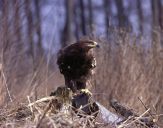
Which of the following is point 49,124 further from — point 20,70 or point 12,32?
point 20,70

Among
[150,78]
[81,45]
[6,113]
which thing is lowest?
[150,78]

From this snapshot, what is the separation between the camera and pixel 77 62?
11.7 ft

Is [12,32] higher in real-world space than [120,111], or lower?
higher

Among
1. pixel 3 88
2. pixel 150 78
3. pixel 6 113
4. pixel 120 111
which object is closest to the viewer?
pixel 6 113

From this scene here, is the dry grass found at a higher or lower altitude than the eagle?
lower

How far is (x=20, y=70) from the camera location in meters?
8.94

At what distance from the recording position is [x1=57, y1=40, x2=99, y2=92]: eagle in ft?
11.4

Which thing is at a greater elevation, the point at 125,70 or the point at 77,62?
the point at 77,62

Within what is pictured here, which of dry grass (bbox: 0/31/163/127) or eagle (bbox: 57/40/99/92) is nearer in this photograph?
eagle (bbox: 57/40/99/92)

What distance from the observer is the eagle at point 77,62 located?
3480mm

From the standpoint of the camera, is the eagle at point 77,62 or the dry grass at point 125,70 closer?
the eagle at point 77,62

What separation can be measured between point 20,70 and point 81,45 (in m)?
5.59

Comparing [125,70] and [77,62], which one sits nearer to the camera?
[77,62]

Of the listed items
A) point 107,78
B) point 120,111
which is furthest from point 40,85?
point 120,111
